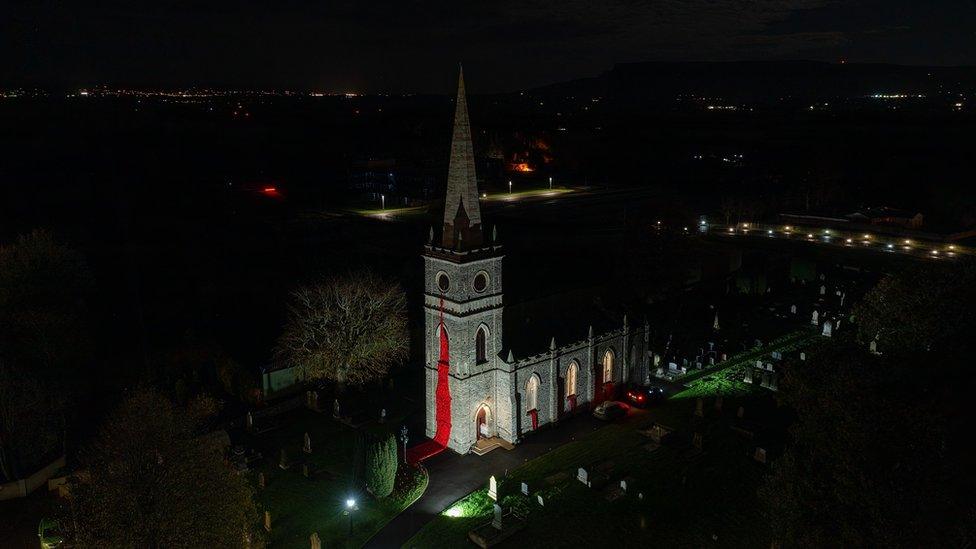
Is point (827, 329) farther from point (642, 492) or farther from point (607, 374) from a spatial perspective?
point (642, 492)

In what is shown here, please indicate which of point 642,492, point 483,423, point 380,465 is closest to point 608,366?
point 483,423

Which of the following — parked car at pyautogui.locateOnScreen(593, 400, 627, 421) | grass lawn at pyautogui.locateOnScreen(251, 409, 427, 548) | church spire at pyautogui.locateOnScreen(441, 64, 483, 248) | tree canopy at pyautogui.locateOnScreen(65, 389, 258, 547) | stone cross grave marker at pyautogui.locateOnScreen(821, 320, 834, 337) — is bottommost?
grass lawn at pyautogui.locateOnScreen(251, 409, 427, 548)

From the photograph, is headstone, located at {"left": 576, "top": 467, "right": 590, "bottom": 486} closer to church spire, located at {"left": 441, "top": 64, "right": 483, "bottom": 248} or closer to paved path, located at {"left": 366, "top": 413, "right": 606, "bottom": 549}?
paved path, located at {"left": 366, "top": 413, "right": 606, "bottom": 549}

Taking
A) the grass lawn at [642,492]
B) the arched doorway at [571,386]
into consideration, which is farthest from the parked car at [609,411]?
the arched doorway at [571,386]

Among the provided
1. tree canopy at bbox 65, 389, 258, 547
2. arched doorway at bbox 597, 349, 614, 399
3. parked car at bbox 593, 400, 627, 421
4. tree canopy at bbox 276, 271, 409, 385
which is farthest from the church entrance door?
tree canopy at bbox 65, 389, 258, 547

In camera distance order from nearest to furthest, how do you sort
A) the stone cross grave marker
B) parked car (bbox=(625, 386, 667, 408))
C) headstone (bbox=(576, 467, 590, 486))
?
headstone (bbox=(576, 467, 590, 486)) < parked car (bbox=(625, 386, 667, 408)) < the stone cross grave marker

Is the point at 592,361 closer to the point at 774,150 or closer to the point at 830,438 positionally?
the point at 830,438

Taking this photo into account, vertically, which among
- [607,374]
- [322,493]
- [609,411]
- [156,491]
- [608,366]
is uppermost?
[156,491]
